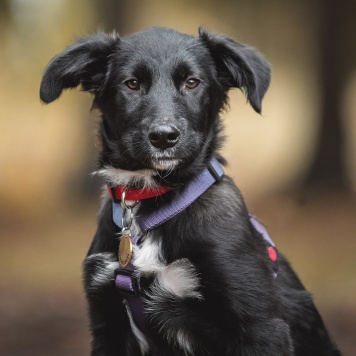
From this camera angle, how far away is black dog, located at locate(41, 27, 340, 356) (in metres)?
4.01

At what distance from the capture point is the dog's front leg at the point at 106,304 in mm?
4254

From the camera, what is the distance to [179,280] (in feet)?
13.2

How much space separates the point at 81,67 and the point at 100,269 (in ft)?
3.54

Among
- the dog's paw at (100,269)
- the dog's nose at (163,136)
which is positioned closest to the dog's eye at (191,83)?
the dog's nose at (163,136)

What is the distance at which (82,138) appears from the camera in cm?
1142

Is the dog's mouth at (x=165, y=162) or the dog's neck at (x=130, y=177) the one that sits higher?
the dog's neck at (x=130, y=177)

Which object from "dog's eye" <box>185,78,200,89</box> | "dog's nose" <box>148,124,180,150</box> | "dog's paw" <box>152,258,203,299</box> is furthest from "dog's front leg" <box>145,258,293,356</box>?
"dog's eye" <box>185,78,200,89</box>

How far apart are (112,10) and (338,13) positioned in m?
2.91

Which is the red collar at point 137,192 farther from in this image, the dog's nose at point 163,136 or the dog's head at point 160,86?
the dog's nose at point 163,136

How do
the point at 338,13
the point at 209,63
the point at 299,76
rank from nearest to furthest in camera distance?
the point at 209,63 → the point at 338,13 → the point at 299,76

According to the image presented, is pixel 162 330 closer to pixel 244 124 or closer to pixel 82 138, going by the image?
pixel 82 138

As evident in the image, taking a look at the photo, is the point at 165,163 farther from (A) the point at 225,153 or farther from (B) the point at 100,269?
(A) the point at 225,153

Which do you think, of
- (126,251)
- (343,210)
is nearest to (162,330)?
(126,251)

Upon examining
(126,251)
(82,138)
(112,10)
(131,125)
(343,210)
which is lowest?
(126,251)
